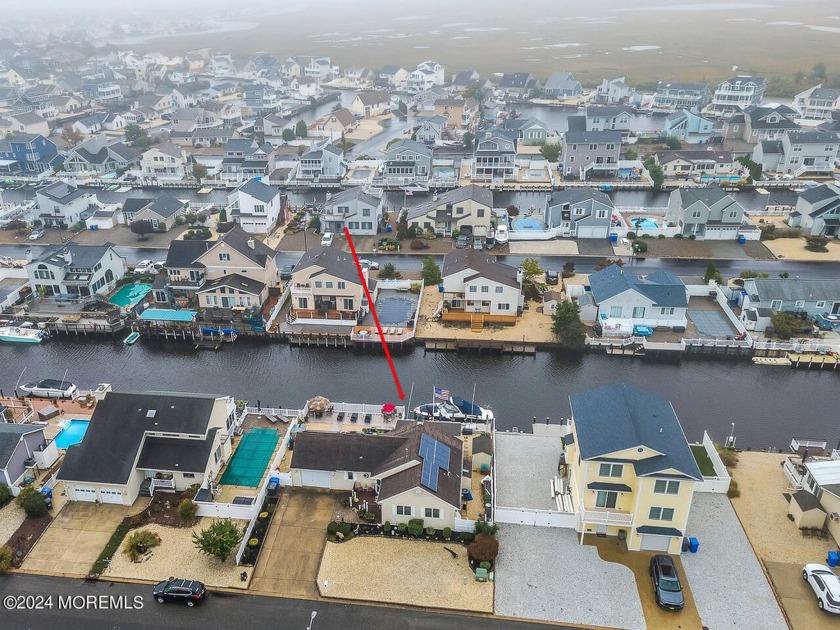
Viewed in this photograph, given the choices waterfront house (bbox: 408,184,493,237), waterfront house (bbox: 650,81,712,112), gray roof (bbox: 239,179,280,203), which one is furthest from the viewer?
waterfront house (bbox: 650,81,712,112)

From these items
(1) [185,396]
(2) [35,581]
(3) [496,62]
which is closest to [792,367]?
(1) [185,396]

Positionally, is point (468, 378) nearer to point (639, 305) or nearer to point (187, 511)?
point (639, 305)

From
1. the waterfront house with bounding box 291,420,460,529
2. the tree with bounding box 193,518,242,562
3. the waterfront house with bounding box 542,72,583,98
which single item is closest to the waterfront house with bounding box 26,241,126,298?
the waterfront house with bounding box 291,420,460,529

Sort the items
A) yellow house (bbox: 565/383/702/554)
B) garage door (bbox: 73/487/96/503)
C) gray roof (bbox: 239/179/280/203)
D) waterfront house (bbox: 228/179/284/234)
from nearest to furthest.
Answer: yellow house (bbox: 565/383/702/554) → garage door (bbox: 73/487/96/503) → waterfront house (bbox: 228/179/284/234) → gray roof (bbox: 239/179/280/203)

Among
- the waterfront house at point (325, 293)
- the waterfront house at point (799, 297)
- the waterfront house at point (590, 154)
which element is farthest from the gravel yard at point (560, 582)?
the waterfront house at point (590, 154)

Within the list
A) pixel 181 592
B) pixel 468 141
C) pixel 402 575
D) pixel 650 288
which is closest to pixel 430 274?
pixel 650 288

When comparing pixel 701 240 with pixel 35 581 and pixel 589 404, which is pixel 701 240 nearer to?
pixel 589 404

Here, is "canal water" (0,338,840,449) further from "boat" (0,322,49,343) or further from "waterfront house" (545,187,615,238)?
"waterfront house" (545,187,615,238)
